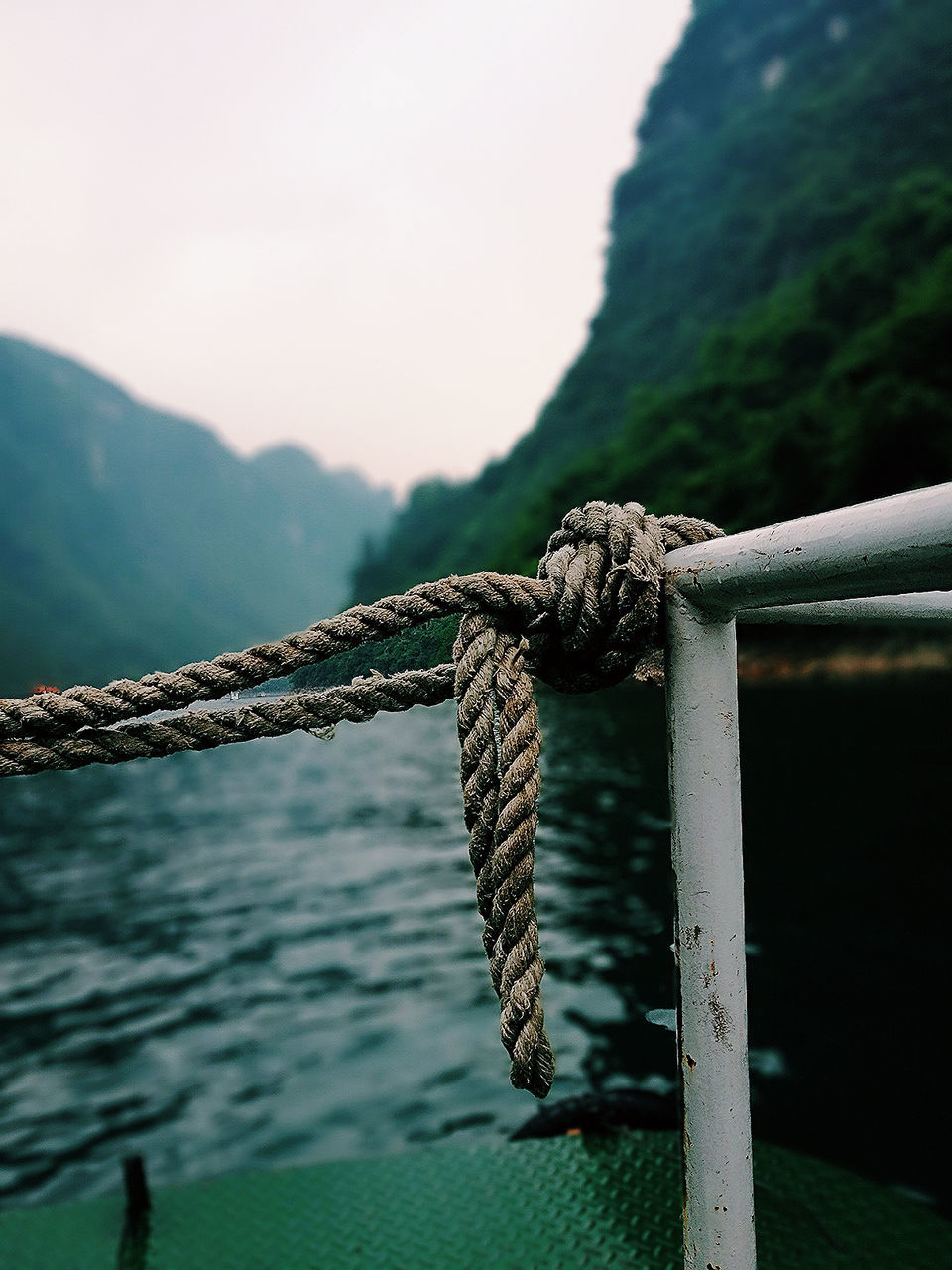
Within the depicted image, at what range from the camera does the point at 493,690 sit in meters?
1.00

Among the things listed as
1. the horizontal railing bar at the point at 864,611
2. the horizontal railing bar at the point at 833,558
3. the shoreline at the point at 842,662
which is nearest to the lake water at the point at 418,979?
the horizontal railing bar at the point at 864,611

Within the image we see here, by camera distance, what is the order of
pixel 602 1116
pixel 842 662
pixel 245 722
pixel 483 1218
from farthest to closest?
pixel 842 662 → pixel 602 1116 → pixel 483 1218 → pixel 245 722

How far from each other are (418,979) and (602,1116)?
4129 mm

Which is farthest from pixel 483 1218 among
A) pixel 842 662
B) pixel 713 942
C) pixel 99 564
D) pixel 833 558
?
pixel 99 564

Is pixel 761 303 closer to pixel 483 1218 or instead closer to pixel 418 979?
pixel 418 979

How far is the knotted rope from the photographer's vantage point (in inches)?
38.1

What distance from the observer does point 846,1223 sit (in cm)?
265

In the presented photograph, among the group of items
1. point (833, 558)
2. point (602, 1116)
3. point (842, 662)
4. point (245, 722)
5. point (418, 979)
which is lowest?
point (418, 979)

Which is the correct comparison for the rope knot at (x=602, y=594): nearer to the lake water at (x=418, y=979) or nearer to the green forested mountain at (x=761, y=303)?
the lake water at (x=418, y=979)

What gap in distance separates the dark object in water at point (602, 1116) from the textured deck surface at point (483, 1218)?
0.25ft

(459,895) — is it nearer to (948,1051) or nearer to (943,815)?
(948,1051)

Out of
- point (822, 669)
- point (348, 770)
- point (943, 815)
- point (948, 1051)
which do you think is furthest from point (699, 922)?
point (822, 669)

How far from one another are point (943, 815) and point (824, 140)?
8142 cm

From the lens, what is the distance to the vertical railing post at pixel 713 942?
0.94 metres
